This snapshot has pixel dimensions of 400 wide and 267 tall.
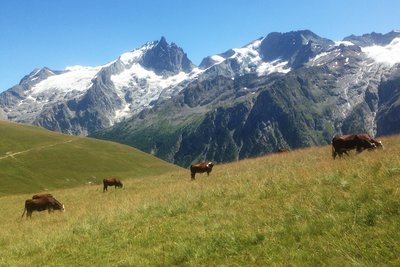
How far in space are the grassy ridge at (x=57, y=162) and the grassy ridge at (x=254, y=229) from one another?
110 meters

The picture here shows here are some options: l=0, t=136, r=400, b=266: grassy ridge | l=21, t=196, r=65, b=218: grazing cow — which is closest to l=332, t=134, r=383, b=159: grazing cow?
l=0, t=136, r=400, b=266: grassy ridge

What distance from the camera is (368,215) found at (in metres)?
11.5

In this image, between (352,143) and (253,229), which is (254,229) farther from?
(352,143)

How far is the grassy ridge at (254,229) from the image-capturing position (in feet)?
34.1

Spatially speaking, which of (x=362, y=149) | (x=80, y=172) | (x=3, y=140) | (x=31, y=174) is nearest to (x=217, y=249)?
(x=362, y=149)

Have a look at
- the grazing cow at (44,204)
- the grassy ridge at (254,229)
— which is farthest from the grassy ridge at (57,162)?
the grassy ridge at (254,229)

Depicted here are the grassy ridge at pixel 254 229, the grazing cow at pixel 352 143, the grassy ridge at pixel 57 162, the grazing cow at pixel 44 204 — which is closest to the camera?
the grassy ridge at pixel 254 229

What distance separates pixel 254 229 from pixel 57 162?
508 feet

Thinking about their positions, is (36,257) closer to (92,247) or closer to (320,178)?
(92,247)

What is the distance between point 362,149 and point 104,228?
17222 mm

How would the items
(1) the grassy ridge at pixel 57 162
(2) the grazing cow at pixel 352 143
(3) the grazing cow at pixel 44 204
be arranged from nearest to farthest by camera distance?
1. (2) the grazing cow at pixel 352 143
2. (3) the grazing cow at pixel 44 204
3. (1) the grassy ridge at pixel 57 162

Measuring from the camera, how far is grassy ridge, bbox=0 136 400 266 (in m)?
10.4

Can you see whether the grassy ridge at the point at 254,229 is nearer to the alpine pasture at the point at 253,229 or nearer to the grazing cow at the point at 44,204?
the alpine pasture at the point at 253,229

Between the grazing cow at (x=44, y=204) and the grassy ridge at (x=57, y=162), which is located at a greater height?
the grassy ridge at (x=57, y=162)
